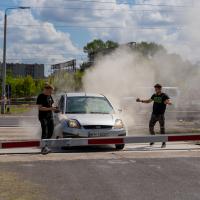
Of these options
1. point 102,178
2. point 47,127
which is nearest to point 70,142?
point 47,127

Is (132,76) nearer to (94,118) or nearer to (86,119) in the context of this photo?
(94,118)

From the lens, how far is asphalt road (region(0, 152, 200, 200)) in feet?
25.8

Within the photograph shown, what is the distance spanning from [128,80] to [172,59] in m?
4.60

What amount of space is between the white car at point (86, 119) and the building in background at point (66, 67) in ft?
131

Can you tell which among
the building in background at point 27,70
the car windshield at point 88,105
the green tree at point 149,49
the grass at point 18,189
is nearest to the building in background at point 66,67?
the green tree at point 149,49

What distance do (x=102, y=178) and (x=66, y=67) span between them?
165ft

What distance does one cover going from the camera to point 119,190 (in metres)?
8.19

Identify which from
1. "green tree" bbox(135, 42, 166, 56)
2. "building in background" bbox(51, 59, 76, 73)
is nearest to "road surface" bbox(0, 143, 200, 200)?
"green tree" bbox(135, 42, 166, 56)

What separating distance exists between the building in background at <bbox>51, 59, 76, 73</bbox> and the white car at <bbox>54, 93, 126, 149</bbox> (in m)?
39.9

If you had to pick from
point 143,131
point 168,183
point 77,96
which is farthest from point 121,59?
point 168,183

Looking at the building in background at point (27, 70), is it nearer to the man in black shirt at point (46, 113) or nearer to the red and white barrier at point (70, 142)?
the man in black shirt at point (46, 113)

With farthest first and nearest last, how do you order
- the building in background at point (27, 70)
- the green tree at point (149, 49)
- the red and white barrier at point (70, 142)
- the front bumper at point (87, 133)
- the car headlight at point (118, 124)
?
the building in background at point (27, 70) → the green tree at point (149, 49) → the car headlight at point (118, 124) → the front bumper at point (87, 133) → the red and white barrier at point (70, 142)

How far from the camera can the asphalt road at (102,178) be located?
7.85m

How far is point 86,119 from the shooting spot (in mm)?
13289
